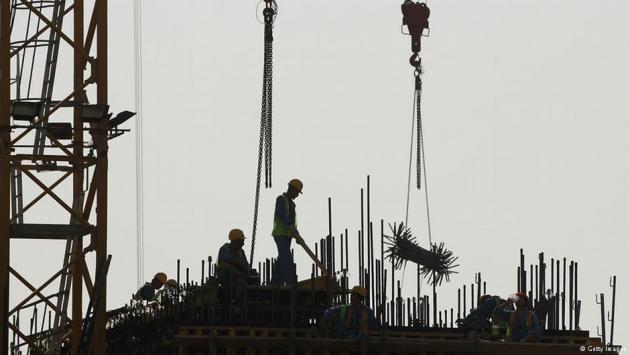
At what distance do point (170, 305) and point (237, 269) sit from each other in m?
3.24

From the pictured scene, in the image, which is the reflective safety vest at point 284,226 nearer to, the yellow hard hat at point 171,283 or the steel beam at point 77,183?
the yellow hard hat at point 171,283

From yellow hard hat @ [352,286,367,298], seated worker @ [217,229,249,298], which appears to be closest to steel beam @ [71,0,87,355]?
seated worker @ [217,229,249,298]

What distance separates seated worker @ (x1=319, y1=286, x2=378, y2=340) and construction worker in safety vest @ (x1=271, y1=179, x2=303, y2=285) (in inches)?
136

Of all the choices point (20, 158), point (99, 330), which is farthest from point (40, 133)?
point (99, 330)

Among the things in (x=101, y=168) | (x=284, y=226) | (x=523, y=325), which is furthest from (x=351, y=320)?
(x=101, y=168)

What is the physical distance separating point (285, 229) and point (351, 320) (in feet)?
14.4

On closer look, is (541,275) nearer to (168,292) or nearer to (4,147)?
(168,292)

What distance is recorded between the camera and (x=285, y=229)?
4506 cm

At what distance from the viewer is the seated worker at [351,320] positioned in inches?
1615

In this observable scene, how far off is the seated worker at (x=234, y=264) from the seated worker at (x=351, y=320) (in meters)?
3.15

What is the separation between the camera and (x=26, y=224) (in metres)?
49.5

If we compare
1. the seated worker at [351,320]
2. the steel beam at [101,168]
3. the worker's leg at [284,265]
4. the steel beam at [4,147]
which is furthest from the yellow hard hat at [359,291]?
the steel beam at [4,147]

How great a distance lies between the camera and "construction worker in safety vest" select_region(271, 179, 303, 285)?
148 feet

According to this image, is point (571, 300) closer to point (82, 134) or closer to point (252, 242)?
point (252, 242)
